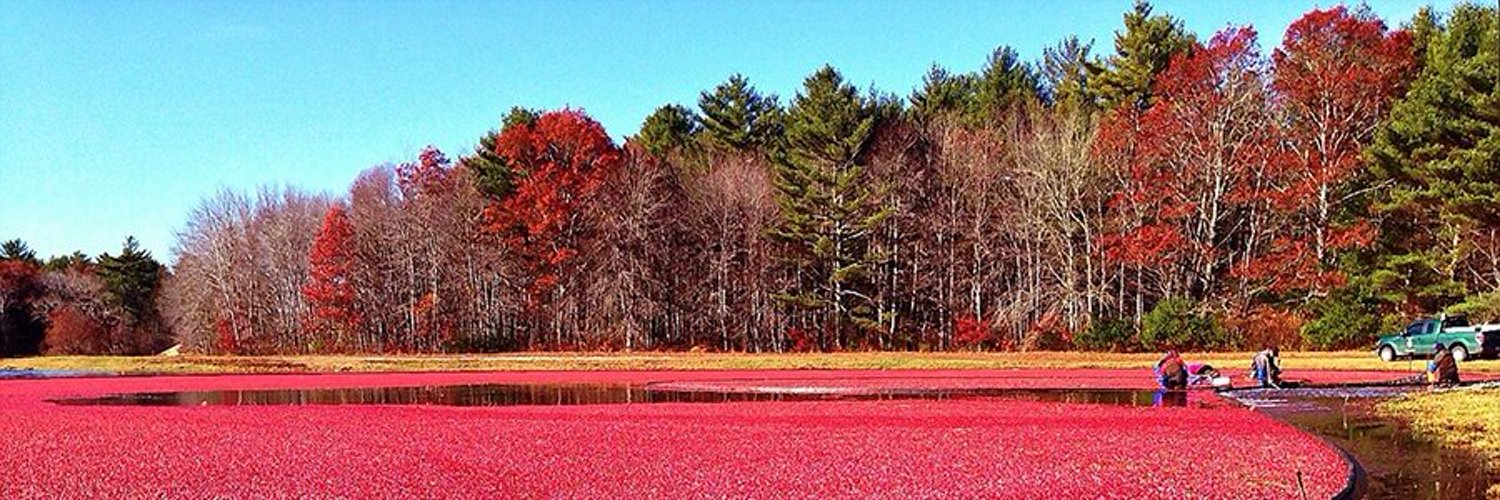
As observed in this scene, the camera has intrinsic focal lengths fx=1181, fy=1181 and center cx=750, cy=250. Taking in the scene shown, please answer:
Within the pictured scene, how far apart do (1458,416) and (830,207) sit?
44343mm

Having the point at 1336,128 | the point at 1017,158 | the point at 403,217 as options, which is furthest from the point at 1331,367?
the point at 403,217

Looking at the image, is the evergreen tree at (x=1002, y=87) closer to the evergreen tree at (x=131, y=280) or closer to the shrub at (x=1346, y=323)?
the shrub at (x=1346, y=323)

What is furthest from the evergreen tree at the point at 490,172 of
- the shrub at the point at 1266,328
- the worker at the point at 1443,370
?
the worker at the point at 1443,370

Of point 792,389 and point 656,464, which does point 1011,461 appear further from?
point 792,389

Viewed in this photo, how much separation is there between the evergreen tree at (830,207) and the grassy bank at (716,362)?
377 inches

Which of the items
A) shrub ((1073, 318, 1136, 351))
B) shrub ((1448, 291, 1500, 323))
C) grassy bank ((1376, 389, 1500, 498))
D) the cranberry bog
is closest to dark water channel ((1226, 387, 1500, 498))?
grassy bank ((1376, 389, 1500, 498))

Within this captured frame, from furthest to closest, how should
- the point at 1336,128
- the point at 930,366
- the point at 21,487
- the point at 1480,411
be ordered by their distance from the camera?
the point at 1336,128 < the point at 930,366 < the point at 1480,411 < the point at 21,487

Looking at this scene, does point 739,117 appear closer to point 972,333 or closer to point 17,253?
point 972,333

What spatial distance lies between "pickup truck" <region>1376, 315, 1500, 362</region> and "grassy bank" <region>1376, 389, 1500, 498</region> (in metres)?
17.1

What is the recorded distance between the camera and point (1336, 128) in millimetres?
54594

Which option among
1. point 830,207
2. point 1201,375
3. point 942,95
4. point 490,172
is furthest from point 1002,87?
point 1201,375

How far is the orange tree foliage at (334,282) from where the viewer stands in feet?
241

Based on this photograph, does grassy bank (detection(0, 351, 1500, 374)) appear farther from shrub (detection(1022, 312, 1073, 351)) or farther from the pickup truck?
shrub (detection(1022, 312, 1073, 351))

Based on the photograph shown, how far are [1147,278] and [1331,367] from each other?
2261cm
